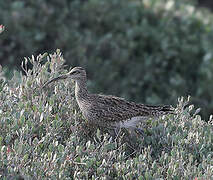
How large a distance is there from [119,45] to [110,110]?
20.7 feet

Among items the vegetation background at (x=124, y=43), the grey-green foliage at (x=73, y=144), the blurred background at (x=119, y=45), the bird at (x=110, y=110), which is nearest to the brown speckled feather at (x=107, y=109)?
the bird at (x=110, y=110)

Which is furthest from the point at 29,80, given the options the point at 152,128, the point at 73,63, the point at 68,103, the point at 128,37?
the point at 128,37

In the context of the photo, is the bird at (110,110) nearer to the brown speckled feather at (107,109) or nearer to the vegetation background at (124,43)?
the brown speckled feather at (107,109)

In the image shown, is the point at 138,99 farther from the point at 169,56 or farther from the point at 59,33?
the point at 59,33

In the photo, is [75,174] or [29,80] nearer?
[75,174]

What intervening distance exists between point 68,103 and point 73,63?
18.5 feet

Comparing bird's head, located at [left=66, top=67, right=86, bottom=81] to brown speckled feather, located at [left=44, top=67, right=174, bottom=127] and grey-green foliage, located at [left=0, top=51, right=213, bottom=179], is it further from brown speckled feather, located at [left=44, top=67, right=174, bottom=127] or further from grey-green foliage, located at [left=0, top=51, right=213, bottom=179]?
grey-green foliage, located at [left=0, top=51, right=213, bottom=179]

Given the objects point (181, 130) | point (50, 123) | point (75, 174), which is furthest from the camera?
point (181, 130)

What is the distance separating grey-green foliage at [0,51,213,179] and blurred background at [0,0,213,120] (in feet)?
16.7

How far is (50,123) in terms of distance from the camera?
19.0 feet

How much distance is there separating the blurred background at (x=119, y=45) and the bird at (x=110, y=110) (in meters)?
4.78

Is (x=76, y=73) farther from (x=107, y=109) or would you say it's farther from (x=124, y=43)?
(x=124, y=43)

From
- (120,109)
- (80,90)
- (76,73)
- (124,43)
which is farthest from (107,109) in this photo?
(124,43)

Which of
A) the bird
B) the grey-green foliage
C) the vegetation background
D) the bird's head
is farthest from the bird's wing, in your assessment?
the vegetation background
